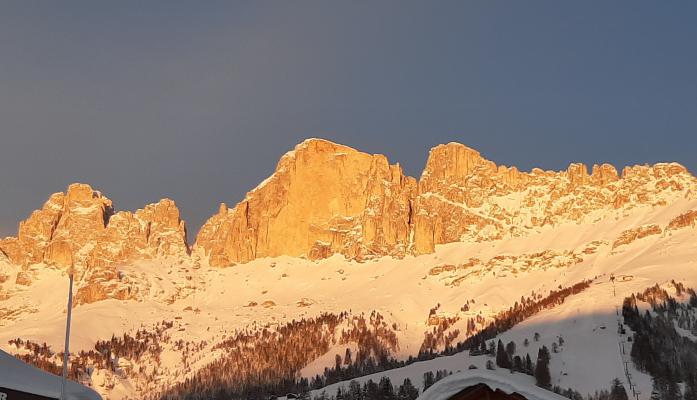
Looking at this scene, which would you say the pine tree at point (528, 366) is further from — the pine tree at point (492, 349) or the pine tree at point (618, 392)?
the pine tree at point (618, 392)

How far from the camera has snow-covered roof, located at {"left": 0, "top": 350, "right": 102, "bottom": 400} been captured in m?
26.5

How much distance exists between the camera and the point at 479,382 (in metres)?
11.2

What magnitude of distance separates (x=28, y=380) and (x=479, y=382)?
21.4m

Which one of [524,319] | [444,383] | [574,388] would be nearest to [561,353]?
[574,388]

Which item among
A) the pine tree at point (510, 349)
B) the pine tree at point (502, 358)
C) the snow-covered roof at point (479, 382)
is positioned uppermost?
the pine tree at point (510, 349)

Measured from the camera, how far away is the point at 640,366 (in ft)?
415

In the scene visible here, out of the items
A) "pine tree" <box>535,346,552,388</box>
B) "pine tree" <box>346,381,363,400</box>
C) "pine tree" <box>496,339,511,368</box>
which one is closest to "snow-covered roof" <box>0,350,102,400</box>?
"pine tree" <box>535,346,552,388</box>

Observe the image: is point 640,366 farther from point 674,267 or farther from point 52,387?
point 52,387

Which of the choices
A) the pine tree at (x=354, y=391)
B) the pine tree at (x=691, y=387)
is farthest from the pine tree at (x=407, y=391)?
the pine tree at (x=691, y=387)

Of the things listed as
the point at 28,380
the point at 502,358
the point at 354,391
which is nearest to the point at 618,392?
the point at 502,358

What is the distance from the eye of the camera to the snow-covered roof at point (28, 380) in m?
26.5

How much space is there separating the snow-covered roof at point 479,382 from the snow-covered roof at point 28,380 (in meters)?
19.6

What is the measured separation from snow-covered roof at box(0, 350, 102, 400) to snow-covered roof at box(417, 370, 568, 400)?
64.4ft

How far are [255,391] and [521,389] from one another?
167m
